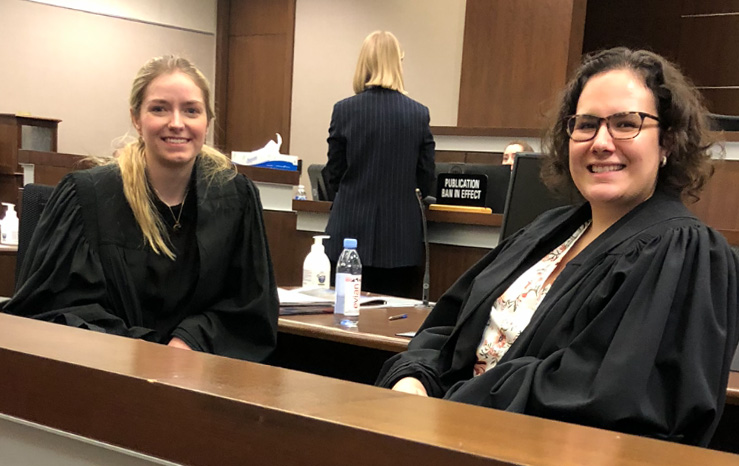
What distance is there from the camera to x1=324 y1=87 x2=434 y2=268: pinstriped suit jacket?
3.25 meters

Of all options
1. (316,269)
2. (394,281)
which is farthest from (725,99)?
(316,269)

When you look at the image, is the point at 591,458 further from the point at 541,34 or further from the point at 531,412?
the point at 541,34

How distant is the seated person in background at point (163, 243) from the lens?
6.14ft

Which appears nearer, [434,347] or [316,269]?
[434,347]

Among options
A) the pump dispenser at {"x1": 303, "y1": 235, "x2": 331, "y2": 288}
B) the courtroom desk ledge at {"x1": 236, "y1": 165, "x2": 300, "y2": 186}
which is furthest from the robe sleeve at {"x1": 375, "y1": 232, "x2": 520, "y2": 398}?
the courtroom desk ledge at {"x1": 236, "y1": 165, "x2": 300, "y2": 186}

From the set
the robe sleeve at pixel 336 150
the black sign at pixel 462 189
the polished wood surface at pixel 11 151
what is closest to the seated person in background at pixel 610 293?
the black sign at pixel 462 189

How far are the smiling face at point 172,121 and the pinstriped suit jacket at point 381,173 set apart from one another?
4.31 ft

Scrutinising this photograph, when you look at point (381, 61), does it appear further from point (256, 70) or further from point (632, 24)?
point (256, 70)

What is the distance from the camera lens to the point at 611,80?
1.46 metres

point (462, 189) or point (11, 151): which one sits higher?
point (462, 189)

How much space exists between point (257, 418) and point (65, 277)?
4.38 feet

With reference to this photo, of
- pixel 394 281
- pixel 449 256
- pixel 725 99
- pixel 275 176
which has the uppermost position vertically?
pixel 725 99

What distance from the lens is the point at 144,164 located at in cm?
200

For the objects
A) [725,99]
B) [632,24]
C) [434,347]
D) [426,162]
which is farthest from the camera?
[632,24]
